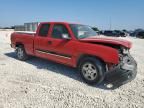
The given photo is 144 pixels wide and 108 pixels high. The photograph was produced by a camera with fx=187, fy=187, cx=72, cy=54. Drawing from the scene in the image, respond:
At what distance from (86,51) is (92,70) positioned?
1.95 ft

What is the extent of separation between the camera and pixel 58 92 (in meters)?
4.86

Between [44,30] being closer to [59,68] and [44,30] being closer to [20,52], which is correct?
[59,68]

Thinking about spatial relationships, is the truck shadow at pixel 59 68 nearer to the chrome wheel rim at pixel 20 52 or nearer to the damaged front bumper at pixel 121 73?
the damaged front bumper at pixel 121 73

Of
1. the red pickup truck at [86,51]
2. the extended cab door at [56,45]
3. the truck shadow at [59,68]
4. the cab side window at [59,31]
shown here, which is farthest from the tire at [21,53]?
the cab side window at [59,31]

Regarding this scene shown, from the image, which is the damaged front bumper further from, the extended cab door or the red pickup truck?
the extended cab door

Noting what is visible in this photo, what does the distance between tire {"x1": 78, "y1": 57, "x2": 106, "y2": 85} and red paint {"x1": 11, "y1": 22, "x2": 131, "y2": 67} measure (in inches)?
7.2

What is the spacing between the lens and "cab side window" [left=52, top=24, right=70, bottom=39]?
21.1 feet

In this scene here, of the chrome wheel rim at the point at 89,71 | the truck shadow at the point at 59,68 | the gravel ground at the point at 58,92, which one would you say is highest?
the chrome wheel rim at the point at 89,71

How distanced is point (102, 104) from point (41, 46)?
383 centimetres

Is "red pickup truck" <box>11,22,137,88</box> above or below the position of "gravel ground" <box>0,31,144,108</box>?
above

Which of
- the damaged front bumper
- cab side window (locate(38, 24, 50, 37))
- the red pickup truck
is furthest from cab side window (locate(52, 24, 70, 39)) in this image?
the damaged front bumper

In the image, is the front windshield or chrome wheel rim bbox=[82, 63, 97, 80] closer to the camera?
chrome wheel rim bbox=[82, 63, 97, 80]

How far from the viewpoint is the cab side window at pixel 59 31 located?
644 centimetres

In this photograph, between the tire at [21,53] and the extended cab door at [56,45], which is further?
the tire at [21,53]
